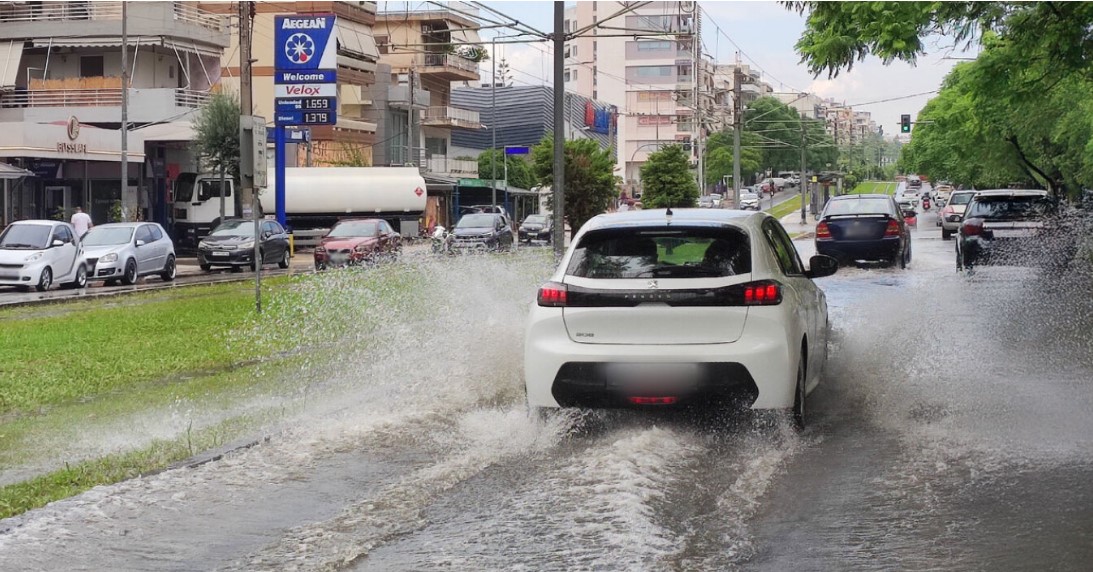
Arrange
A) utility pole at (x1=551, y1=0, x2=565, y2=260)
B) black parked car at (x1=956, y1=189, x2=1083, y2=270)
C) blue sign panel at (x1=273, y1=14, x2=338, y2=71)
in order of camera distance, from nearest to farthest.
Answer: utility pole at (x1=551, y1=0, x2=565, y2=260), black parked car at (x1=956, y1=189, x2=1083, y2=270), blue sign panel at (x1=273, y1=14, x2=338, y2=71)

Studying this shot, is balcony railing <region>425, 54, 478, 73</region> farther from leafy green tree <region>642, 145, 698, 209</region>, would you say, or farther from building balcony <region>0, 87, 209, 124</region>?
leafy green tree <region>642, 145, 698, 209</region>

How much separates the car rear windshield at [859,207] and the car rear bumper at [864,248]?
0.65 m

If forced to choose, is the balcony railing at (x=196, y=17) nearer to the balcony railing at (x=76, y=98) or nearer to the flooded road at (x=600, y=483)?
the balcony railing at (x=76, y=98)

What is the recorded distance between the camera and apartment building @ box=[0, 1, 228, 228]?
51312mm

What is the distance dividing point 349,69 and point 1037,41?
53937 millimetres

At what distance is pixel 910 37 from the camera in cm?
1530

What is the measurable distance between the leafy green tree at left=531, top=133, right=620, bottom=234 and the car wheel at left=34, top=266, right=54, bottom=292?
16258 millimetres

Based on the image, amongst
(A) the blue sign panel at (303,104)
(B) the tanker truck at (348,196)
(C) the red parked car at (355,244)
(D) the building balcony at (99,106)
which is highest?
(D) the building balcony at (99,106)

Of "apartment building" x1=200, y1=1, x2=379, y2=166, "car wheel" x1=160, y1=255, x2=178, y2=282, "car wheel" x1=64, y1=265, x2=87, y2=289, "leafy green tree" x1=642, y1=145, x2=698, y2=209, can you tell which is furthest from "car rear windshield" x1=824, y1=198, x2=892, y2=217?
"apartment building" x1=200, y1=1, x2=379, y2=166

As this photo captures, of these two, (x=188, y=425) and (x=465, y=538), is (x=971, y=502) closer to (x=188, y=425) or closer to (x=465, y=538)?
(x=465, y=538)

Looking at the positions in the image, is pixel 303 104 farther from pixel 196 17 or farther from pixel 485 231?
pixel 196 17

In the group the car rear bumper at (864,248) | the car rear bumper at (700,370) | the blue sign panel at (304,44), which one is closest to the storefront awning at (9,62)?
the blue sign panel at (304,44)


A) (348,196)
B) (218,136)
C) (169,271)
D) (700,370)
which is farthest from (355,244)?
(700,370)

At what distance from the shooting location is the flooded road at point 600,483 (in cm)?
586
